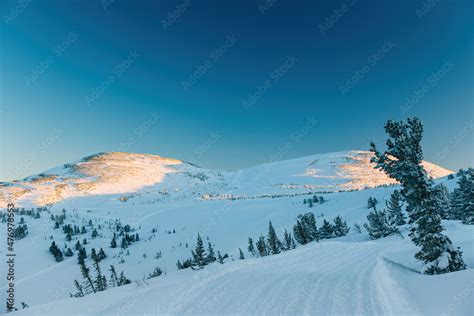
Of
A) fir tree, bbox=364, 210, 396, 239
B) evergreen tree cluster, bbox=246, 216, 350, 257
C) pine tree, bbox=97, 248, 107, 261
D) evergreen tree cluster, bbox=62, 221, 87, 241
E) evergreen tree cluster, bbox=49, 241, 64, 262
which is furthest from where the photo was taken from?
evergreen tree cluster, bbox=62, 221, 87, 241

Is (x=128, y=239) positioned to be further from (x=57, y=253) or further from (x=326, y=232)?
(x=326, y=232)

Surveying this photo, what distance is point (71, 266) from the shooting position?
70.1 meters

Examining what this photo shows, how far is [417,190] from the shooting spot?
12.1 m

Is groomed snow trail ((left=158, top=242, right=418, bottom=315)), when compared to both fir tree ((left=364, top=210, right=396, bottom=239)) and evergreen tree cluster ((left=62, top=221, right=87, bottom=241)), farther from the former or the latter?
evergreen tree cluster ((left=62, top=221, right=87, bottom=241))

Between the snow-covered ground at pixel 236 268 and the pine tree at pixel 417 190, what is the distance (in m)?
1.28

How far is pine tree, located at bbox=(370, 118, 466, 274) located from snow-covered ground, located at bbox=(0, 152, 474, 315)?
1.28 m

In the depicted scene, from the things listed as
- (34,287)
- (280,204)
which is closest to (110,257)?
(34,287)

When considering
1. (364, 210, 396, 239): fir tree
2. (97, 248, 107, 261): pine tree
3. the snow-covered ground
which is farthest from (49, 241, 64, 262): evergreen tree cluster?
(364, 210, 396, 239): fir tree

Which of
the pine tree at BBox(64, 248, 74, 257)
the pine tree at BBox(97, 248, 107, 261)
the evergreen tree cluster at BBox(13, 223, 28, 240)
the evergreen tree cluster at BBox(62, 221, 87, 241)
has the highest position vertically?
the evergreen tree cluster at BBox(13, 223, 28, 240)

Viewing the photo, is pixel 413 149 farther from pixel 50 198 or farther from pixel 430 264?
pixel 50 198

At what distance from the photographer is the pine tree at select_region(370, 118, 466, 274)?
11367 millimetres

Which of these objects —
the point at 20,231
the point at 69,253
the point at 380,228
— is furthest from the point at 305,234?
the point at 20,231

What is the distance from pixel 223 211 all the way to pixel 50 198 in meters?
120

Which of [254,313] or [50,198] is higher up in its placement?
[50,198]
